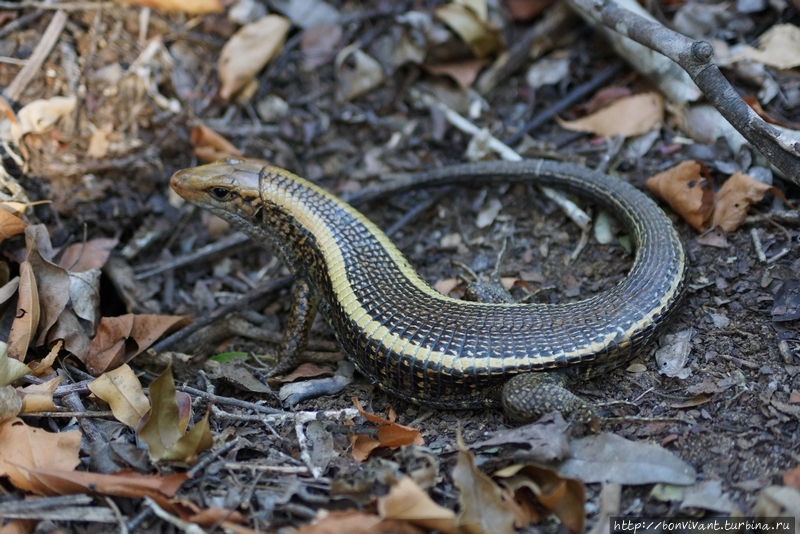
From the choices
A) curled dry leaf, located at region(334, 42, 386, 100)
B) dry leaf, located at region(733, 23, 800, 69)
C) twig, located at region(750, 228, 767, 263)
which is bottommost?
twig, located at region(750, 228, 767, 263)

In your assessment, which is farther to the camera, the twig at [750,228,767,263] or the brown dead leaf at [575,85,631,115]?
the brown dead leaf at [575,85,631,115]

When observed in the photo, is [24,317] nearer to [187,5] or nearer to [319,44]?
[187,5]

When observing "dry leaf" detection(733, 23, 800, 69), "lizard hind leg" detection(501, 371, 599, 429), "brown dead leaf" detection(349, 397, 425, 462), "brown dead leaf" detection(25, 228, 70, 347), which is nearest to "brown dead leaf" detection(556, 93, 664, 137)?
"dry leaf" detection(733, 23, 800, 69)

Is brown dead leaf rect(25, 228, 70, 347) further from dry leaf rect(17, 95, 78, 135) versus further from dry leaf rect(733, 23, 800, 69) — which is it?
dry leaf rect(733, 23, 800, 69)

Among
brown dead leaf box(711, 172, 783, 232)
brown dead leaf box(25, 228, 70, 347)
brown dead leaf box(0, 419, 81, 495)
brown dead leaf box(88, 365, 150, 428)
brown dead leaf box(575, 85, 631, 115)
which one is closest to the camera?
brown dead leaf box(0, 419, 81, 495)

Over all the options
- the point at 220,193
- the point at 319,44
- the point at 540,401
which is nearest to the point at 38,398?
the point at 220,193

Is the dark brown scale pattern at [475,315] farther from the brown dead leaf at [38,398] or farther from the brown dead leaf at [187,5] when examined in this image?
the brown dead leaf at [187,5]

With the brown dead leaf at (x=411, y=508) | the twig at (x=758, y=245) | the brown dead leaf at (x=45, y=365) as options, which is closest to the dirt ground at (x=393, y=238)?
the twig at (x=758, y=245)

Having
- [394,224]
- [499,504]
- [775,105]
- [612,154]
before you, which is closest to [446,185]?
[394,224]
